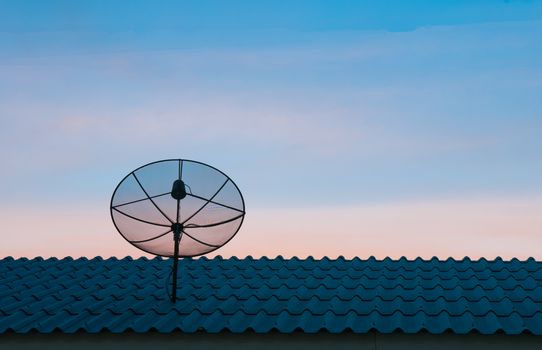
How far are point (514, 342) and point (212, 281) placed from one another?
223 inches

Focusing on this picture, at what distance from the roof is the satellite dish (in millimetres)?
964

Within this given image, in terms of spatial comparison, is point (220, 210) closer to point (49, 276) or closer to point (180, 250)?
point (180, 250)

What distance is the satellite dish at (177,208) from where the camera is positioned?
501 inches

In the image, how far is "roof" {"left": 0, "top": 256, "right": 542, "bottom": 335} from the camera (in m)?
11.4

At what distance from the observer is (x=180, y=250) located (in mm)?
12836

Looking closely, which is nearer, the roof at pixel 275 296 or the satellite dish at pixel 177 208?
the roof at pixel 275 296

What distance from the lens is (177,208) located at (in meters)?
12.9

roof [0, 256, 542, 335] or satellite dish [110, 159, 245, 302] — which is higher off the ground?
satellite dish [110, 159, 245, 302]

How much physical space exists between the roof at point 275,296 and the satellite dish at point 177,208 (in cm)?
96

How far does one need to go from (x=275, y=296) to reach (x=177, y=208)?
2.26 m

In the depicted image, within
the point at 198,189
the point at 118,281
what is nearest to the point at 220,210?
the point at 198,189

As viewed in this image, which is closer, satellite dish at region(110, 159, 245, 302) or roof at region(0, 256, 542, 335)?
roof at region(0, 256, 542, 335)

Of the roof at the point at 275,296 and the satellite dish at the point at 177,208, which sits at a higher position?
the satellite dish at the point at 177,208

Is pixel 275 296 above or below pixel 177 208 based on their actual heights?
below
